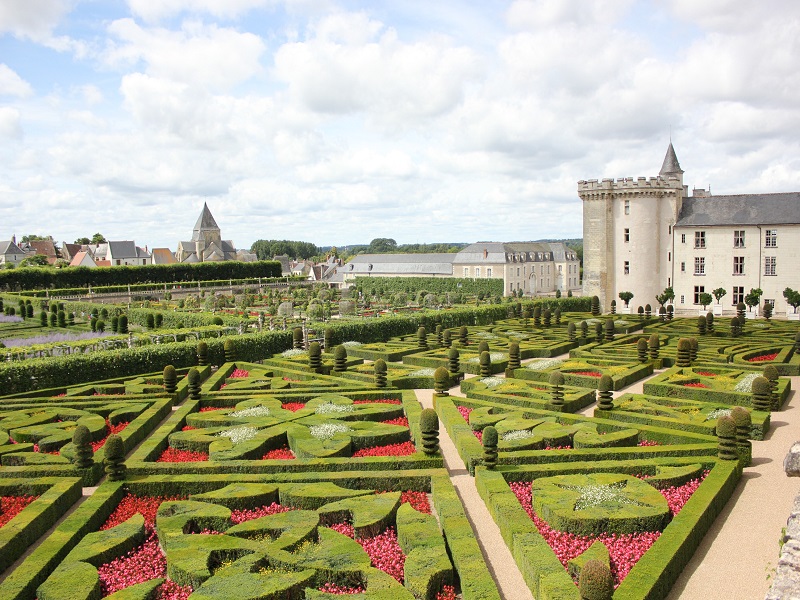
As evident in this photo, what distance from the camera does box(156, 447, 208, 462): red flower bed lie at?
1371 centimetres

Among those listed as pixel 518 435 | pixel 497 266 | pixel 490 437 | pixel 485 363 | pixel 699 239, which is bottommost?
pixel 518 435

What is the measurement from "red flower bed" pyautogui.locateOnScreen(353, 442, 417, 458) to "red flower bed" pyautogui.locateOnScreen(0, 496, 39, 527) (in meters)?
6.48

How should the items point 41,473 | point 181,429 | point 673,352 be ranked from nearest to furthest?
point 41,473 < point 181,429 < point 673,352

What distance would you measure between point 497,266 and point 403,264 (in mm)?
15972

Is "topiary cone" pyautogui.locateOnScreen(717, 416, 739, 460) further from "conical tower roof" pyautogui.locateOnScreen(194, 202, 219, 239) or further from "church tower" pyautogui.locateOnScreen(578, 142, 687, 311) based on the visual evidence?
"conical tower roof" pyautogui.locateOnScreen(194, 202, 219, 239)

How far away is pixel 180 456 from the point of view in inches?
548

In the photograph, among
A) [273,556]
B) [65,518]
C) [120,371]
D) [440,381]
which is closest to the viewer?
[273,556]

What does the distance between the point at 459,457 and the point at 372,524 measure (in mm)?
4404

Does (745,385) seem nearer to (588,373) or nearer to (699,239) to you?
(588,373)

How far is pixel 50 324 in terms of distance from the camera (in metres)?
41.3

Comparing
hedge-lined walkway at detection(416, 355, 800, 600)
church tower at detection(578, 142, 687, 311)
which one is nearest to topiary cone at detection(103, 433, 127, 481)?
hedge-lined walkway at detection(416, 355, 800, 600)

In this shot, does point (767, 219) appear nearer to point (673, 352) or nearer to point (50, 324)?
point (673, 352)

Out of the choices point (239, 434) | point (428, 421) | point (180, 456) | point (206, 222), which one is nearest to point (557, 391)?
point (428, 421)

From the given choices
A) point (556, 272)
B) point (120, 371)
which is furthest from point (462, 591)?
point (556, 272)
